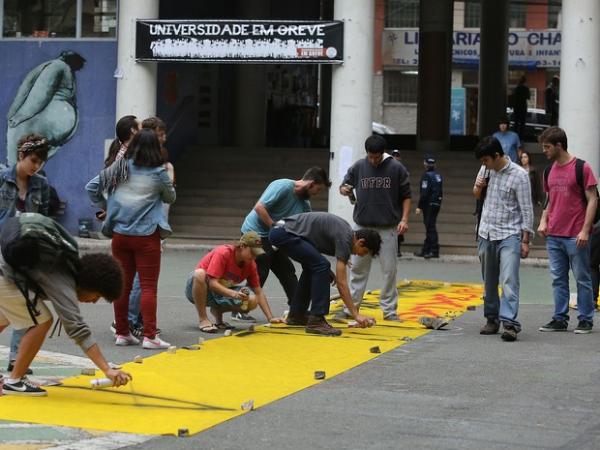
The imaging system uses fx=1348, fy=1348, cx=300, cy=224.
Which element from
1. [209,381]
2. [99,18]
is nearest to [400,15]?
[99,18]

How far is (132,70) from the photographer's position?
79.4 feet

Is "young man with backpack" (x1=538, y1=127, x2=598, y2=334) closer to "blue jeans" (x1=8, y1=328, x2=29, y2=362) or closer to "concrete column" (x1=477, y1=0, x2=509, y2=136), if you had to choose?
"blue jeans" (x1=8, y1=328, x2=29, y2=362)

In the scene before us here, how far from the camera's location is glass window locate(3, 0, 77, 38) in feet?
82.4

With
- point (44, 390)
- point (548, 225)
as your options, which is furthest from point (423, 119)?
point (44, 390)

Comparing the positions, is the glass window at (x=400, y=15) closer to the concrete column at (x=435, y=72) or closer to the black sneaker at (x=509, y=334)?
the concrete column at (x=435, y=72)

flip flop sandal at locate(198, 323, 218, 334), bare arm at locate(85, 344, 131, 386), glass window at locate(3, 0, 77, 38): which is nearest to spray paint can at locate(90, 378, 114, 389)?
bare arm at locate(85, 344, 131, 386)

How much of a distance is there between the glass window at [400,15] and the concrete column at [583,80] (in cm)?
3700

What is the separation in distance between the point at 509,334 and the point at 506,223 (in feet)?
3.23

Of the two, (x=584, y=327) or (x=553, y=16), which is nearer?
(x=584, y=327)

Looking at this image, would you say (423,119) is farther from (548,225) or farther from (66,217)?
(548,225)

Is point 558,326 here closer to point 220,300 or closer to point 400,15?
point 220,300

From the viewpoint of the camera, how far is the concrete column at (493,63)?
37.3 m

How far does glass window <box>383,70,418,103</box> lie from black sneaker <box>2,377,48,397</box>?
173 feet

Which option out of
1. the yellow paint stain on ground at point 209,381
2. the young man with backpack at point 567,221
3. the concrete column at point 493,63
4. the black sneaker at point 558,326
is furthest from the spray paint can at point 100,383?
the concrete column at point 493,63
